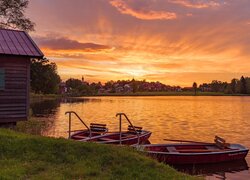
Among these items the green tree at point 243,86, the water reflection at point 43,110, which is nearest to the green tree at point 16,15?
the water reflection at point 43,110

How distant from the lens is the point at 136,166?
37.7 feet

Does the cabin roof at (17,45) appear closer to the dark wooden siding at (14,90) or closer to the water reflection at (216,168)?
the dark wooden siding at (14,90)

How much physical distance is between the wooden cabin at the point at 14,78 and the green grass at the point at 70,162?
7.35 metres

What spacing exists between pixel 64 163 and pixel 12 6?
3419 centimetres

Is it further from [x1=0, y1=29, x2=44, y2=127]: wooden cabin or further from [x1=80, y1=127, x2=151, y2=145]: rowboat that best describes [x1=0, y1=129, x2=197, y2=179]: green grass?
[x1=80, y1=127, x2=151, y2=145]: rowboat

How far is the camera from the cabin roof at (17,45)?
828 inches

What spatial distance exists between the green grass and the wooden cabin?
7351 mm


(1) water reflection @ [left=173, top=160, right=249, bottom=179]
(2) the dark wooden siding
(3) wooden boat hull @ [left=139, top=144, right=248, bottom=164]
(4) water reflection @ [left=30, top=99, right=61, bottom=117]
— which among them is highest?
(2) the dark wooden siding

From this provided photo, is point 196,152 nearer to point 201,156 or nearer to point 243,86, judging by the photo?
point 201,156

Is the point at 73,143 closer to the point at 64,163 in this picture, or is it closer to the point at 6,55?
the point at 64,163

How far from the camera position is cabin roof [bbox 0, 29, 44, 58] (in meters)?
21.0

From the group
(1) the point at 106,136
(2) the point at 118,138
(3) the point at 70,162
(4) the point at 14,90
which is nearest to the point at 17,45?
(4) the point at 14,90

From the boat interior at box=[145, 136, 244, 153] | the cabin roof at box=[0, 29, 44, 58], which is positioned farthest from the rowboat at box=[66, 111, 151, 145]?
the cabin roof at box=[0, 29, 44, 58]

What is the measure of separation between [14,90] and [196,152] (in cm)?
1295
